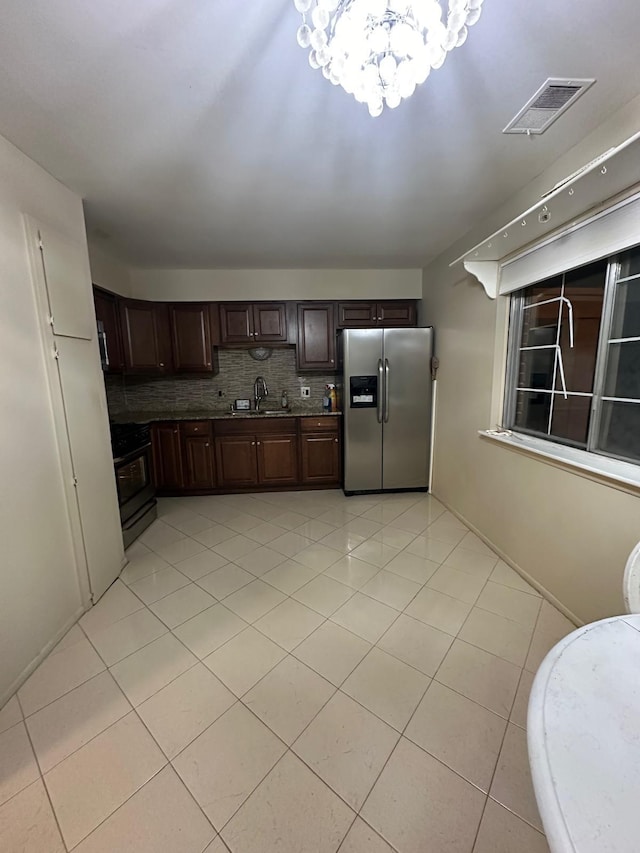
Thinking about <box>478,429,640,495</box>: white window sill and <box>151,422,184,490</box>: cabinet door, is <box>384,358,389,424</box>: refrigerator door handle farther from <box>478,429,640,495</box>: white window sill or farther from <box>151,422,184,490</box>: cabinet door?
<box>151,422,184,490</box>: cabinet door

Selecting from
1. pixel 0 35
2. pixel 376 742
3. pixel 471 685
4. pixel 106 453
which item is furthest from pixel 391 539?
pixel 0 35

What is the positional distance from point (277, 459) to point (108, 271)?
2414 millimetres

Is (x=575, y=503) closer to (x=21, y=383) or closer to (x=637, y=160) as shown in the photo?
(x=637, y=160)

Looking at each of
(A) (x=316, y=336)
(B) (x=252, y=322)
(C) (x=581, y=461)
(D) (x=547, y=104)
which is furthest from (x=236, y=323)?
(C) (x=581, y=461)

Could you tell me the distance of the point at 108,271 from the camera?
10.2ft

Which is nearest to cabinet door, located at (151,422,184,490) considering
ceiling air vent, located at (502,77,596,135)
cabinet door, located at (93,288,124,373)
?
cabinet door, located at (93,288,124,373)

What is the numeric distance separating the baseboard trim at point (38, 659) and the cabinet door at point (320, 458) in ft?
7.42

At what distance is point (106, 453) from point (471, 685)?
7.80 feet

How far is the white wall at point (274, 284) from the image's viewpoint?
356 centimetres

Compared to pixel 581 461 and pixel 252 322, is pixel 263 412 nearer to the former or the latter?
pixel 252 322

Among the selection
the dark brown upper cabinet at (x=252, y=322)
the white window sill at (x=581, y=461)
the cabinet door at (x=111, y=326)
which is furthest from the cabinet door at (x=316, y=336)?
the white window sill at (x=581, y=461)

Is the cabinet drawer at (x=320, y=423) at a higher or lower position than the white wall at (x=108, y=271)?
lower

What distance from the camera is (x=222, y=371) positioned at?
156 inches

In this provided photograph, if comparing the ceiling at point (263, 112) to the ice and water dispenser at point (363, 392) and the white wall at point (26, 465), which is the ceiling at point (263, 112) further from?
the ice and water dispenser at point (363, 392)
